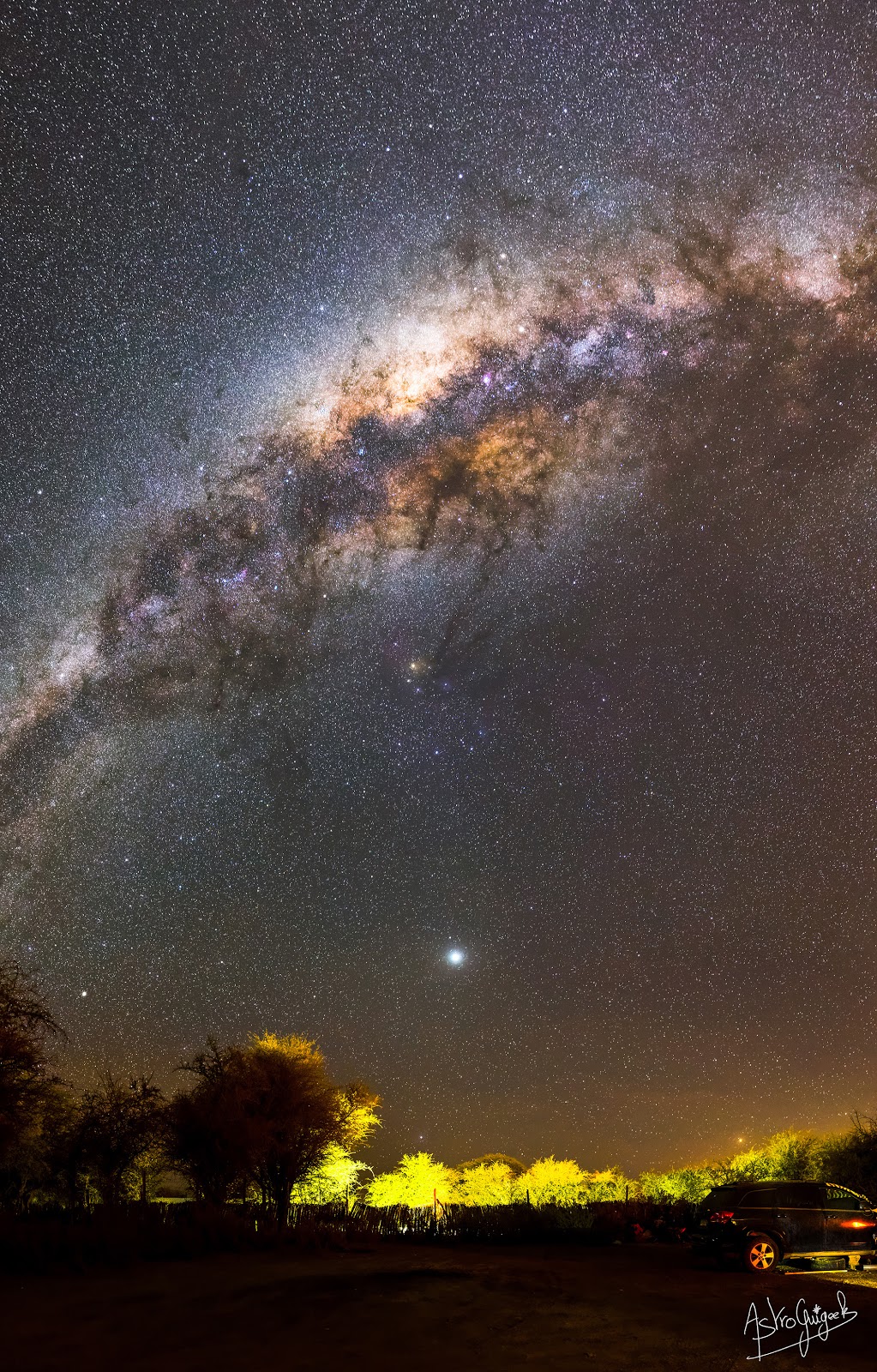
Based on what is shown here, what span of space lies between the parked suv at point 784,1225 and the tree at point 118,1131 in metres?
30.4

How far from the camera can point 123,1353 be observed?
11.6 metres

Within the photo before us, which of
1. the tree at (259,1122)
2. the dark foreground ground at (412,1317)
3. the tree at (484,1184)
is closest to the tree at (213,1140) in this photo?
the tree at (259,1122)

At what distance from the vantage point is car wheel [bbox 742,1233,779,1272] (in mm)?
16016

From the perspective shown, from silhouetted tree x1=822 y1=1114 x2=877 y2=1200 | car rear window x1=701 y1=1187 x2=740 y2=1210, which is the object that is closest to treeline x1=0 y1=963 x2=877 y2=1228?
silhouetted tree x1=822 y1=1114 x2=877 y2=1200

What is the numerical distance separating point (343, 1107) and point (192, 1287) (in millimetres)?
32372

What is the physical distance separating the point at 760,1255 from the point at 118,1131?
110ft

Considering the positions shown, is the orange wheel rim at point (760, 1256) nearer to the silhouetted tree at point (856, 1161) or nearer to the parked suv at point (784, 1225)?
the parked suv at point (784, 1225)

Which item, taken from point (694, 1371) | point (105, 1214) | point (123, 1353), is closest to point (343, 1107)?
point (105, 1214)

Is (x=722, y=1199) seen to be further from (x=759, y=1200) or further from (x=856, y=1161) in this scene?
(x=856, y=1161)

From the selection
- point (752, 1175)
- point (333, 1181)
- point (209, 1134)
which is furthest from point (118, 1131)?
point (752, 1175)

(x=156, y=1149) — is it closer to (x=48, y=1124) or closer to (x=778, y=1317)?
(x=48, y=1124)

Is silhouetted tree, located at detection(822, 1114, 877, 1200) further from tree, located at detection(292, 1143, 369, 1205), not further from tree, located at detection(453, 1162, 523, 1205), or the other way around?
tree, located at detection(453, 1162, 523, 1205)

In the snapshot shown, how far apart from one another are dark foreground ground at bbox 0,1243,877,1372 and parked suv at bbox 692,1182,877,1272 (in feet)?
1.51

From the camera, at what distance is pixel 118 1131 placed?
41375 mm
